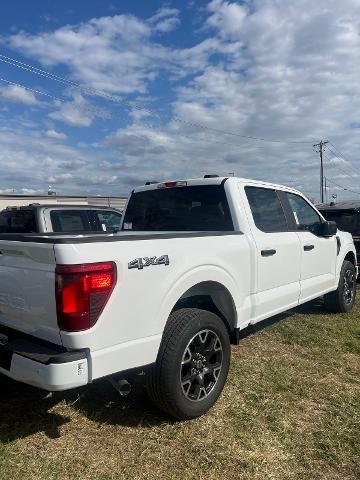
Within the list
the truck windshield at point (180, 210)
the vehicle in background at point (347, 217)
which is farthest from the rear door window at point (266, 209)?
the vehicle in background at point (347, 217)

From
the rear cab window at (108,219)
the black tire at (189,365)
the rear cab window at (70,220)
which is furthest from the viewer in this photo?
the rear cab window at (108,219)

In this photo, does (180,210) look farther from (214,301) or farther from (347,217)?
(347,217)

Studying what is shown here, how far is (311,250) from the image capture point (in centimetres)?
538

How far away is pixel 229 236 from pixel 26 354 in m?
1.98

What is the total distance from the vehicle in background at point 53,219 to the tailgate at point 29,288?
3604 millimetres

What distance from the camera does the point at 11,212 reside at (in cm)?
773

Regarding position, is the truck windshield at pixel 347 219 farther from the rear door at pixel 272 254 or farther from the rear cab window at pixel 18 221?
the rear cab window at pixel 18 221

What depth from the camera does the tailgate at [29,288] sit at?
2738mm

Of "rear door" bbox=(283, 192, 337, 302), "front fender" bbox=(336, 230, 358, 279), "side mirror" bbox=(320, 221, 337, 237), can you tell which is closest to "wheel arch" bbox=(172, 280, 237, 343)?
"rear door" bbox=(283, 192, 337, 302)

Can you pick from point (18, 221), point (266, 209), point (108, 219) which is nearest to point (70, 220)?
point (18, 221)

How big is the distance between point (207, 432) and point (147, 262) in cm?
138

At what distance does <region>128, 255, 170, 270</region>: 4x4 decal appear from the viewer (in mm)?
2896

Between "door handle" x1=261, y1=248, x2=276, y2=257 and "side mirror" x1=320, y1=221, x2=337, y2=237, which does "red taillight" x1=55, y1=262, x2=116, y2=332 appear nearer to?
"door handle" x1=261, y1=248, x2=276, y2=257

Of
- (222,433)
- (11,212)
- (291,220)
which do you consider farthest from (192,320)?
(11,212)
